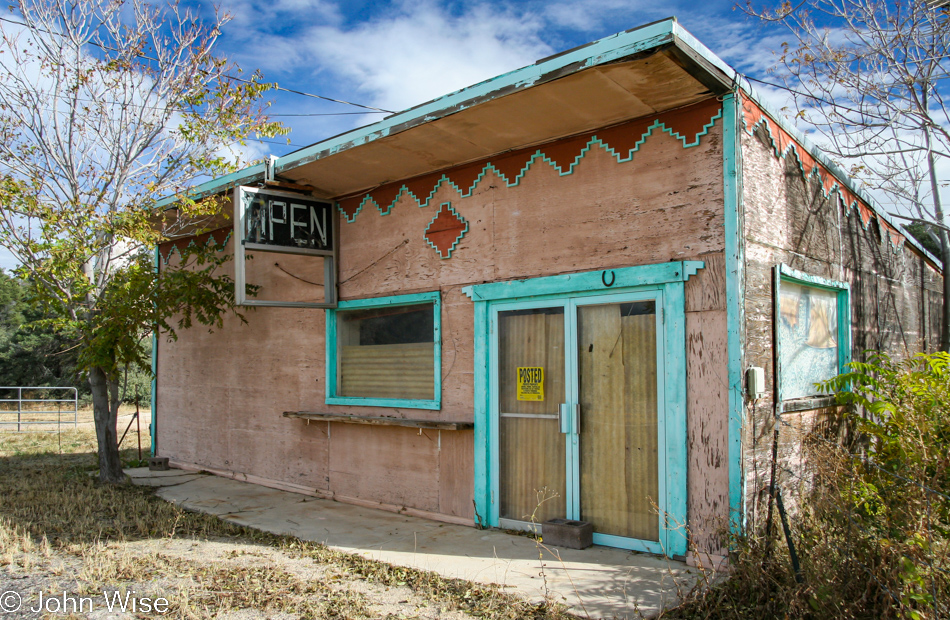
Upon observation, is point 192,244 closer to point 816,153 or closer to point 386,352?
point 386,352

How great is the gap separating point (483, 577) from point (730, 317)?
100 inches

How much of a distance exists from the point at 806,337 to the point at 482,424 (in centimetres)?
300

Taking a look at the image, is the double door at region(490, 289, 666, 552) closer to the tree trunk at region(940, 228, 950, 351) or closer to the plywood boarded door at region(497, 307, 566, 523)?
the plywood boarded door at region(497, 307, 566, 523)

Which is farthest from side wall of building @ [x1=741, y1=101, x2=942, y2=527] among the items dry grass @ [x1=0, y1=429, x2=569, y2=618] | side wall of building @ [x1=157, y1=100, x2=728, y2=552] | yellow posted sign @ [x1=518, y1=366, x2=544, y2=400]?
dry grass @ [x1=0, y1=429, x2=569, y2=618]

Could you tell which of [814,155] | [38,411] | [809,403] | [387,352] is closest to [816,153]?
[814,155]

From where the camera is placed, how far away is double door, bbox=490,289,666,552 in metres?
5.49

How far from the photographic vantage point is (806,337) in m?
6.24

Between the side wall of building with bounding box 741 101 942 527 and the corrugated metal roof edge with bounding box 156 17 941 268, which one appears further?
the side wall of building with bounding box 741 101 942 527

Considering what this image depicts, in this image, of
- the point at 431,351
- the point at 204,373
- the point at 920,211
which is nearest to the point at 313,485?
the point at 431,351

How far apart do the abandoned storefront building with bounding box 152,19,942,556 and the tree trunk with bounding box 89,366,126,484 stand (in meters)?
1.97

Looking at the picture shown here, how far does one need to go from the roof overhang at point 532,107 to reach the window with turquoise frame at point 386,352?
141 cm

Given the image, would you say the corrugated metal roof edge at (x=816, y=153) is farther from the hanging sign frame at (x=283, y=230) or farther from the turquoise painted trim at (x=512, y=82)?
the hanging sign frame at (x=283, y=230)

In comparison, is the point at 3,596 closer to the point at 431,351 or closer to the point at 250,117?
the point at 431,351

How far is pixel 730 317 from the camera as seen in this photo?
16.6ft
